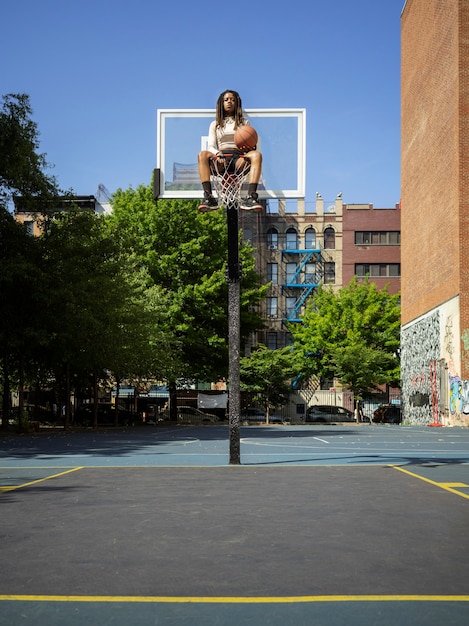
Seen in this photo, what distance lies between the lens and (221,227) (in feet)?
165

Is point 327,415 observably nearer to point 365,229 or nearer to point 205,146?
point 365,229

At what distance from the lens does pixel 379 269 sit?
7494 cm

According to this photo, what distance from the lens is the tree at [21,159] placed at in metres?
30.1

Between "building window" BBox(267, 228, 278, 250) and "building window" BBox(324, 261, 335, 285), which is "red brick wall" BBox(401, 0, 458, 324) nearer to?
"building window" BBox(324, 261, 335, 285)

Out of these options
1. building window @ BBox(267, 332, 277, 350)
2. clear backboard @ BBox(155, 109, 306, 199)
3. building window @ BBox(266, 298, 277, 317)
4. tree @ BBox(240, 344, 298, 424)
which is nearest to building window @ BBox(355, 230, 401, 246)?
building window @ BBox(266, 298, 277, 317)

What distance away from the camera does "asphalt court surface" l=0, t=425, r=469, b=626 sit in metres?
4.63

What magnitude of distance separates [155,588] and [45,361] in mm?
32017

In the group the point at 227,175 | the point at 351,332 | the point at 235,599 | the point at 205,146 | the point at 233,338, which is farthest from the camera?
the point at 351,332

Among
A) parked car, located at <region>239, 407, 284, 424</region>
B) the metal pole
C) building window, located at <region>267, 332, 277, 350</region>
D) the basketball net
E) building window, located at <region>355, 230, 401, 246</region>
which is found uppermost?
building window, located at <region>355, 230, 401, 246</region>

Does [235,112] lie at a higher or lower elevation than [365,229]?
lower

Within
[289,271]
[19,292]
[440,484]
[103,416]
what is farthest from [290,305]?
[440,484]

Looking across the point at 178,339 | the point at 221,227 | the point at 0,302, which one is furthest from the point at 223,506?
the point at 221,227

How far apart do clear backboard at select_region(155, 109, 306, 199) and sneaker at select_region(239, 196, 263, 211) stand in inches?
43.5

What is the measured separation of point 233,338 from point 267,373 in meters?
38.5
